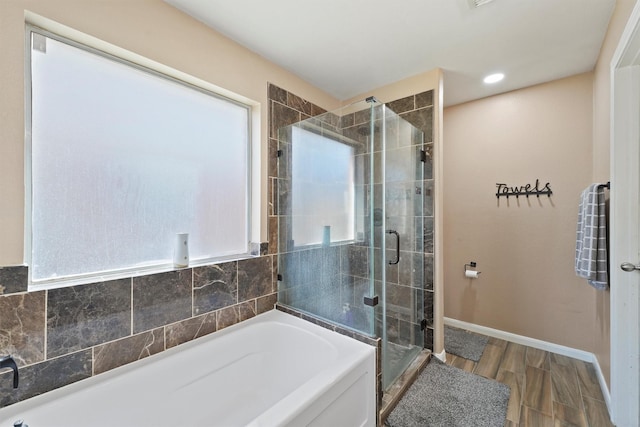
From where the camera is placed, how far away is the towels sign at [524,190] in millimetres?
2453

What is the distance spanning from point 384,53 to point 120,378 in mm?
2680

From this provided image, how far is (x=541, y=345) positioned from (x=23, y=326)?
3.72m

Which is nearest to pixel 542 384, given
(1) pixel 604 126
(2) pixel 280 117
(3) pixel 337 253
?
(3) pixel 337 253

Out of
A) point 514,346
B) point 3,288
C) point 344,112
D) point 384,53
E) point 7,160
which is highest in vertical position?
point 384,53

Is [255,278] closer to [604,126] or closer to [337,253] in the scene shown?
[337,253]

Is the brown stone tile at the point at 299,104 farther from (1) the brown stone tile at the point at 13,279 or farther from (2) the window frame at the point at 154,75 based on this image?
(1) the brown stone tile at the point at 13,279

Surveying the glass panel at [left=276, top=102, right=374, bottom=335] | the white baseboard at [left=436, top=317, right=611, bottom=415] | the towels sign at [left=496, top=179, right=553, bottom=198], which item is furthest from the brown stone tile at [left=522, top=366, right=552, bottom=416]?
the towels sign at [left=496, top=179, right=553, bottom=198]

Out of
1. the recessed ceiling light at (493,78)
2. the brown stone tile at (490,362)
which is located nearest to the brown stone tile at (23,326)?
the brown stone tile at (490,362)

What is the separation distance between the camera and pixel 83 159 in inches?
54.6

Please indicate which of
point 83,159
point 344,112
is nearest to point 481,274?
point 344,112

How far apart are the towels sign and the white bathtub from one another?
2172 millimetres

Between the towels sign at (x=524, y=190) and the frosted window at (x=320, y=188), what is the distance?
1.71 m

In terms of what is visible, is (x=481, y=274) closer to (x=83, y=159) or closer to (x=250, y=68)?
(x=250, y=68)

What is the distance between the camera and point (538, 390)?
1.94 metres
